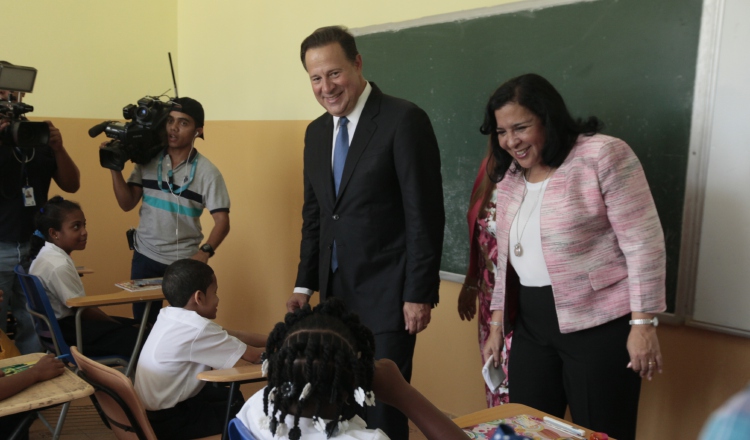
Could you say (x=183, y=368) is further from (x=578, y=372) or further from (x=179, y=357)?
(x=578, y=372)

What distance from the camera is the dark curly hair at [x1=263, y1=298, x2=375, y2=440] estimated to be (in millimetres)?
1270

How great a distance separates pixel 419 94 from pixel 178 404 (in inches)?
73.1

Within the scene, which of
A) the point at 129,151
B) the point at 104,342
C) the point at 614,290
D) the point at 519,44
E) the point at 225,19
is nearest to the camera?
the point at 614,290

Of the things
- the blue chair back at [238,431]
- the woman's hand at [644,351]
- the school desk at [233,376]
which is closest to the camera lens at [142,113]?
the school desk at [233,376]

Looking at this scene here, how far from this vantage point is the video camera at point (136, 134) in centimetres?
342

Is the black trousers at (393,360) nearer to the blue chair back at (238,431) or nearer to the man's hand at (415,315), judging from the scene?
the man's hand at (415,315)

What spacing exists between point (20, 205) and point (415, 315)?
227 cm

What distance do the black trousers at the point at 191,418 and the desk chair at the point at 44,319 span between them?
0.82m

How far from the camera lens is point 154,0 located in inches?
199

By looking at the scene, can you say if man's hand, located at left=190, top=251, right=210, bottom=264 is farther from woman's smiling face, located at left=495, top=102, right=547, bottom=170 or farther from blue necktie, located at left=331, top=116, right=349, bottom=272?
woman's smiling face, located at left=495, top=102, right=547, bottom=170

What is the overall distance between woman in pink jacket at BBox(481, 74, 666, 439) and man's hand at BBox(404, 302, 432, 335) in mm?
278

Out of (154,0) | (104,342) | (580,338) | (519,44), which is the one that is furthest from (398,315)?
(154,0)

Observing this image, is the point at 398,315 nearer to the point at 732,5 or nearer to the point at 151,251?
the point at 732,5

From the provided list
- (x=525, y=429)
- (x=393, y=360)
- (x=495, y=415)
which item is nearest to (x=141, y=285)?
(x=393, y=360)
